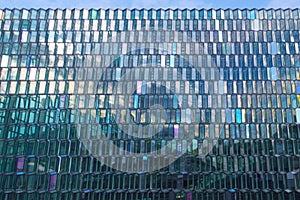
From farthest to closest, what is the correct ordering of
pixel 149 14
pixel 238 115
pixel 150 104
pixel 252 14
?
pixel 149 14, pixel 252 14, pixel 150 104, pixel 238 115

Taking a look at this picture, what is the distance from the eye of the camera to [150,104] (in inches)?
1609

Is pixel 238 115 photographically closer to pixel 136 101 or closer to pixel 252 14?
pixel 136 101

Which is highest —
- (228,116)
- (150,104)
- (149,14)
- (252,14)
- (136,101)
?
(252,14)

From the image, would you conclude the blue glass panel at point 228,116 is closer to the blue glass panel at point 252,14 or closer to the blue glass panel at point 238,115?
the blue glass panel at point 238,115

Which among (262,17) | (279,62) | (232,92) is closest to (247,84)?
(232,92)

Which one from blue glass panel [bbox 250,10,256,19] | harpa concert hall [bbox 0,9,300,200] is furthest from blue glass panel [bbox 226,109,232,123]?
blue glass panel [bbox 250,10,256,19]

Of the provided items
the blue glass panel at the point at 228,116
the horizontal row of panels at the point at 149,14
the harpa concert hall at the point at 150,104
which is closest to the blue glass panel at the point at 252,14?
the horizontal row of panels at the point at 149,14

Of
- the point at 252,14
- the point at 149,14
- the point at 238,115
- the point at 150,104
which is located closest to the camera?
the point at 238,115

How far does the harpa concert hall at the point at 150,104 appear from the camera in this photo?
3781 centimetres

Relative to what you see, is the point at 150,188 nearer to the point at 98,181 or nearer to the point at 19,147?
the point at 98,181

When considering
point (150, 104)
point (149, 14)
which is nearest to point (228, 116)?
point (150, 104)

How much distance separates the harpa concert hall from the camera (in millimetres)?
37812

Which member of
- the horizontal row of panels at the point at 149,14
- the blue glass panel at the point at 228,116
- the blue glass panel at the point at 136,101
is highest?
the horizontal row of panels at the point at 149,14

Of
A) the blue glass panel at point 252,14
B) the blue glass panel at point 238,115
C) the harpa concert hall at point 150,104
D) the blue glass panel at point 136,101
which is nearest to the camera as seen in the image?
the harpa concert hall at point 150,104
